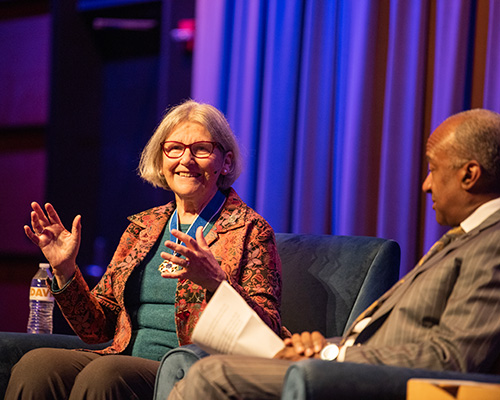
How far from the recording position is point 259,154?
3088 millimetres

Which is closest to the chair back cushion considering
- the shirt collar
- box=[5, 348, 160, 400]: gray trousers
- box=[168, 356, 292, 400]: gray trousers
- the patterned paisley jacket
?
the patterned paisley jacket

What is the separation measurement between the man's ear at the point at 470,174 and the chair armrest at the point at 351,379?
46 cm

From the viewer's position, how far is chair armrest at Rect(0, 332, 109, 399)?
7.22 ft

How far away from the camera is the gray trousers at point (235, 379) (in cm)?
146

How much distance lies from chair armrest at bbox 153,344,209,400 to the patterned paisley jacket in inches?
10.8

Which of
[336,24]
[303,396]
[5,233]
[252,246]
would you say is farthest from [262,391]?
[5,233]

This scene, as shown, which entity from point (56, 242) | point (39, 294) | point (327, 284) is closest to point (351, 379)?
point (327, 284)

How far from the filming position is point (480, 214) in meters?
1.67

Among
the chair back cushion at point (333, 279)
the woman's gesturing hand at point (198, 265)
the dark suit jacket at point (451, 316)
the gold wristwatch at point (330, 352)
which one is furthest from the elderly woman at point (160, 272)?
the dark suit jacket at point (451, 316)

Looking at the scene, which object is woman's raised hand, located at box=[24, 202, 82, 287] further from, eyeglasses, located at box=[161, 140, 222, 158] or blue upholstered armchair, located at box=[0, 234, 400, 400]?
eyeglasses, located at box=[161, 140, 222, 158]

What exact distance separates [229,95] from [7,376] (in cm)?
158

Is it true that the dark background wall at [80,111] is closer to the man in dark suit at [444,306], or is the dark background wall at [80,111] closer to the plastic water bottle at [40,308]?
the plastic water bottle at [40,308]

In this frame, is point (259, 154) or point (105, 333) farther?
point (259, 154)

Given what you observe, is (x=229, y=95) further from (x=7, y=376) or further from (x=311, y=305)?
(x=7, y=376)
